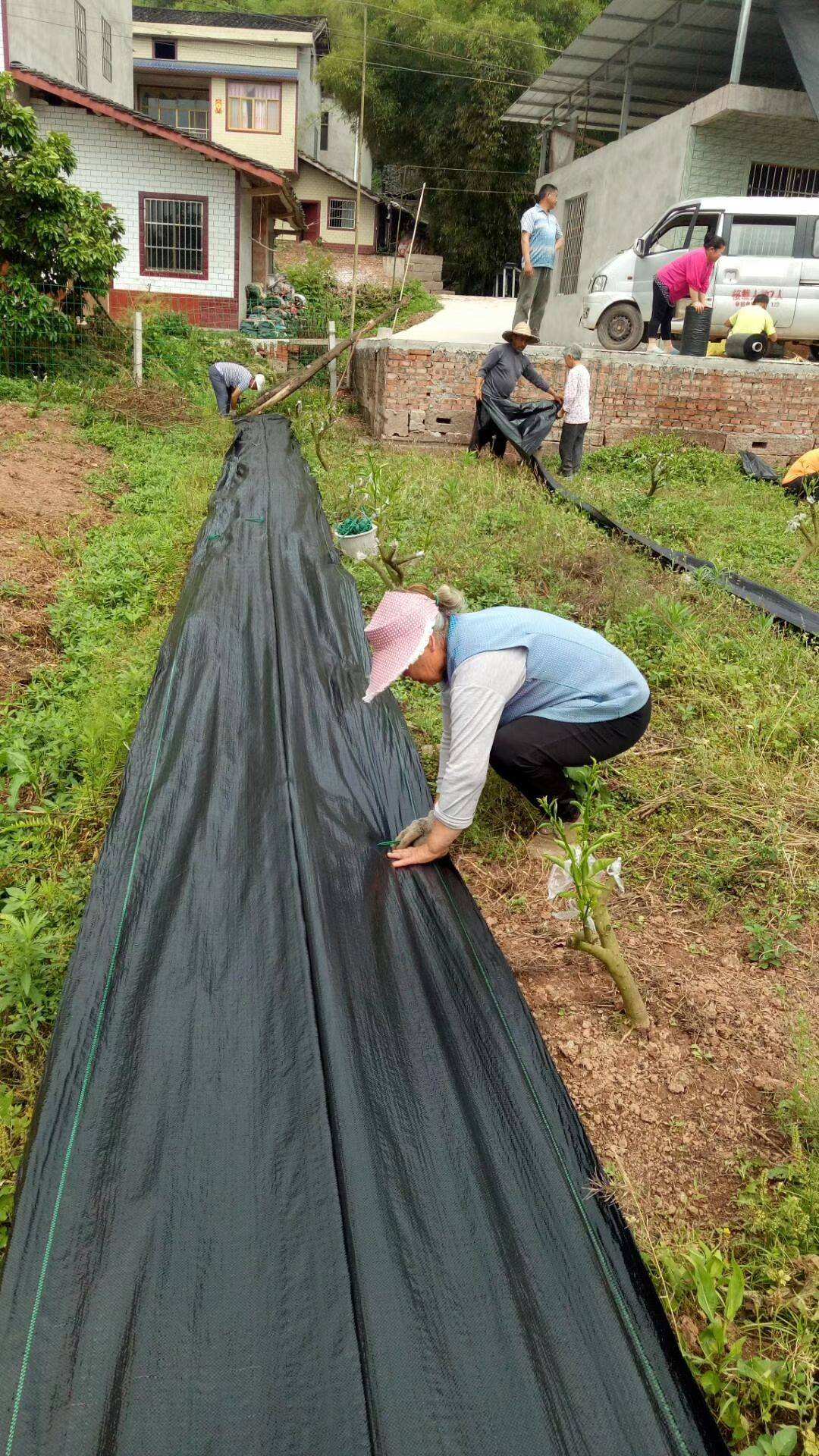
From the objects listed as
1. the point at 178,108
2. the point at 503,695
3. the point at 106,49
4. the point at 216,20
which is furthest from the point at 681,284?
the point at 216,20

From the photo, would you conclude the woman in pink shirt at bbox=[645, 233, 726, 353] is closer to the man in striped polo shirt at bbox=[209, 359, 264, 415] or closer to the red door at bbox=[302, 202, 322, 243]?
the man in striped polo shirt at bbox=[209, 359, 264, 415]

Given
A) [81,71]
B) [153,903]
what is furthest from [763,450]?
[81,71]

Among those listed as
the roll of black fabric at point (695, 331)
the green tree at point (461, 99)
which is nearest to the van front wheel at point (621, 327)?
the roll of black fabric at point (695, 331)

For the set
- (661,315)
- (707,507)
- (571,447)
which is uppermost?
(661,315)

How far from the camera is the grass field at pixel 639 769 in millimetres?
1743

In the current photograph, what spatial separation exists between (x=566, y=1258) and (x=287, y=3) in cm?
3961

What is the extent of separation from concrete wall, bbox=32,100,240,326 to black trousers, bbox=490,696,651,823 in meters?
14.7

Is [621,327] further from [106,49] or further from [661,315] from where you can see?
[106,49]

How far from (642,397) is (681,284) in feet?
6.25

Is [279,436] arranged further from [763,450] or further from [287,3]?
[287,3]

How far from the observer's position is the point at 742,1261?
1844 mm

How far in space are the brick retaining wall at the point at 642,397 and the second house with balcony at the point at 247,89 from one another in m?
13.5

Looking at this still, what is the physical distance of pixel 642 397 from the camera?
8797mm

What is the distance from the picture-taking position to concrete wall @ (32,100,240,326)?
576 inches
